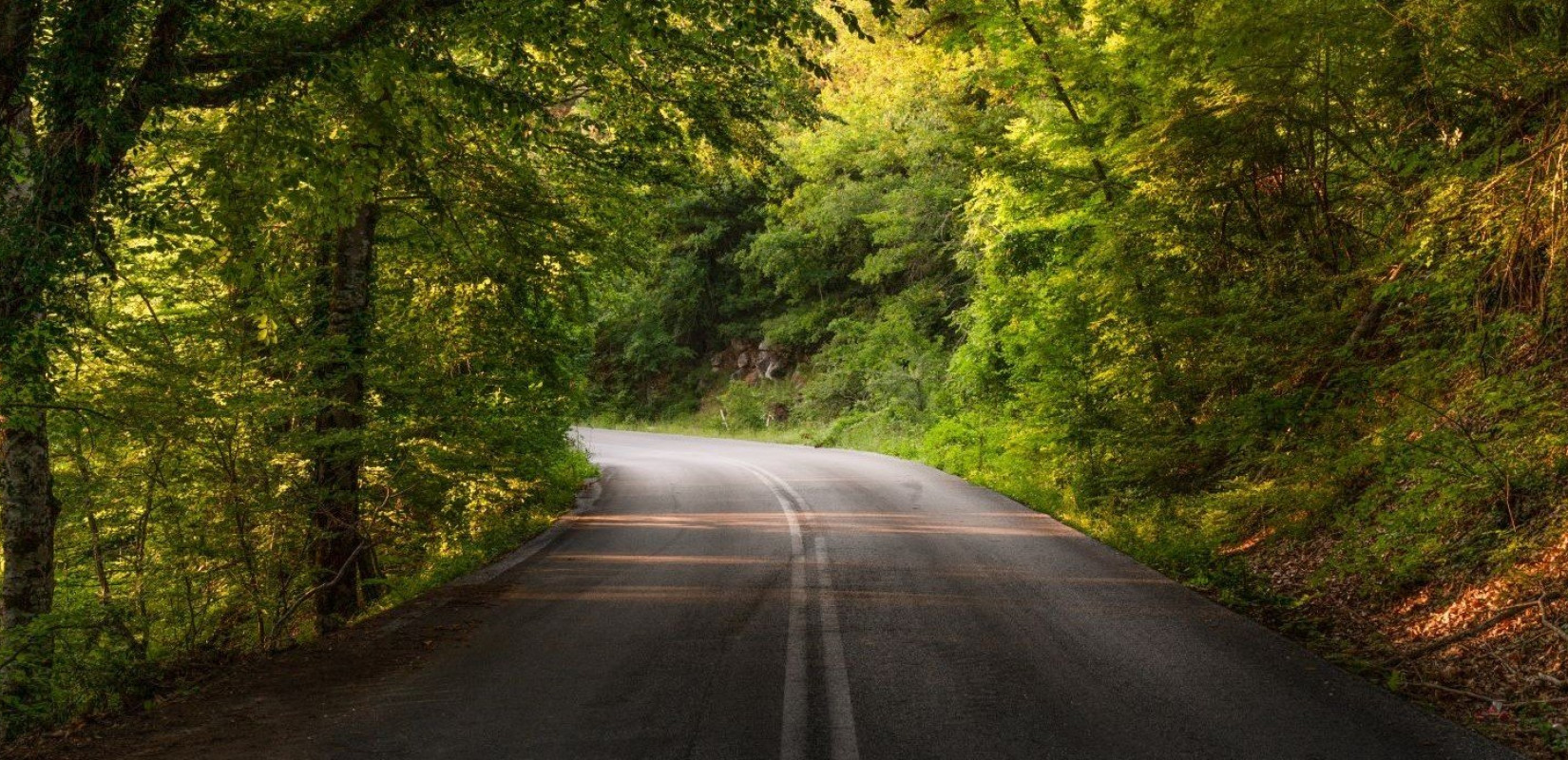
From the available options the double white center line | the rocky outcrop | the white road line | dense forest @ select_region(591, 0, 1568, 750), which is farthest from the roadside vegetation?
the rocky outcrop

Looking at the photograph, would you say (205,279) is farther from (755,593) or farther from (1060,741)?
(1060,741)

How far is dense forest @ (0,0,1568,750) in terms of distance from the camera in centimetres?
624

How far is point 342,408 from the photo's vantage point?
9.52 m

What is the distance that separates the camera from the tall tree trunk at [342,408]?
352 inches

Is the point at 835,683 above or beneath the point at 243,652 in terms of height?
above

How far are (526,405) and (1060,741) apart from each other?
30.6 feet

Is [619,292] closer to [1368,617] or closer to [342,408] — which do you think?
[342,408]

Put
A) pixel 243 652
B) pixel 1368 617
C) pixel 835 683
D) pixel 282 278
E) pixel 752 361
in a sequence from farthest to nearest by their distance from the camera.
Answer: pixel 752 361 → pixel 243 652 → pixel 282 278 → pixel 1368 617 → pixel 835 683

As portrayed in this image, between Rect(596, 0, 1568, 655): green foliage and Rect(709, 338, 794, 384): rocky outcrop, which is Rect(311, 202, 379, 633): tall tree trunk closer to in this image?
Rect(596, 0, 1568, 655): green foliage

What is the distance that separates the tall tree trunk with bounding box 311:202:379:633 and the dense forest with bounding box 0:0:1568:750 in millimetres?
63

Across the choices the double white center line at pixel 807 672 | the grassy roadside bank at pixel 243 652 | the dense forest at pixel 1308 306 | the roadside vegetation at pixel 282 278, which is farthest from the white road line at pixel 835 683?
the roadside vegetation at pixel 282 278

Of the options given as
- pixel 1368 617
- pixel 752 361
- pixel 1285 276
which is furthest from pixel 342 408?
pixel 752 361

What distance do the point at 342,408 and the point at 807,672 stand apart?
6009 mm

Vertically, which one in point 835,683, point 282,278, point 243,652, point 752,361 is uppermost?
point 752,361
